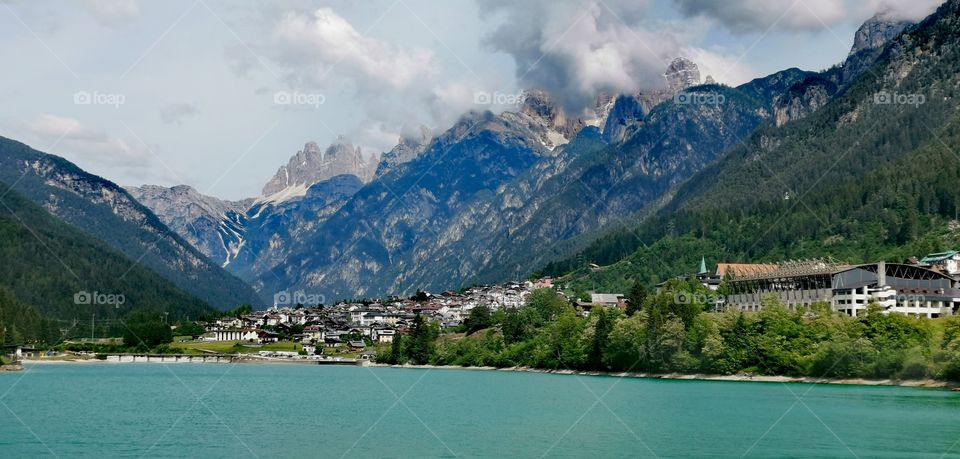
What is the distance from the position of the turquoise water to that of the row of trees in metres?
6.09

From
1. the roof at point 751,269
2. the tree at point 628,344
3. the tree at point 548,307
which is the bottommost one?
the tree at point 628,344

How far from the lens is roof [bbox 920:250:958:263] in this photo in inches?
6339

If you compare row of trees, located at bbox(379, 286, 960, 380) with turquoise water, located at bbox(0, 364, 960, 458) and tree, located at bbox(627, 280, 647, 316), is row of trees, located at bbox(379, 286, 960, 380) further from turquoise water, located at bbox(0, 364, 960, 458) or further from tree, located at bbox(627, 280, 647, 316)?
turquoise water, located at bbox(0, 364, 960, 458)

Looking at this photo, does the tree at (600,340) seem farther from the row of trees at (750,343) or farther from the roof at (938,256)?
the roof at (938,256)

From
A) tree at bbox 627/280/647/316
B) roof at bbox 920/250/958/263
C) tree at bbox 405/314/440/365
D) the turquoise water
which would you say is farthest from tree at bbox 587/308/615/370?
roof at bbox 920/250/958/263

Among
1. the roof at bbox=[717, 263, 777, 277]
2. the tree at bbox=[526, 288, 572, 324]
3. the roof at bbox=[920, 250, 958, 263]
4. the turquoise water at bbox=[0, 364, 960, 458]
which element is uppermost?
the roof at bbox=[920, 250, 958, 263]

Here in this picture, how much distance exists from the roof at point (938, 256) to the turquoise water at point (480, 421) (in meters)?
65.9

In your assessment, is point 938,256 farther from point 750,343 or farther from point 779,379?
point 779,379

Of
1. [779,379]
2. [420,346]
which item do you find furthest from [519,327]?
[779,379]

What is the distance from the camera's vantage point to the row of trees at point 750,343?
109062 millimetres

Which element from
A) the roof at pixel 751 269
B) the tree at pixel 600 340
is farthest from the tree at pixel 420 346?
the roof at pixel 751 269

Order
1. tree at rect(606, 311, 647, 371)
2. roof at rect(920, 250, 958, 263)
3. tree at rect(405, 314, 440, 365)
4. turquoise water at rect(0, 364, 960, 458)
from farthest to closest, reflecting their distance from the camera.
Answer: tree at rect(405, 314, 440, 365)
roof at rect(920, 250, 958, 263)
tree at rect(606, 311, 647, 371)
turquoise water at rect(0, 364, 960, 458)

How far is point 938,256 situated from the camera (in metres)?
164

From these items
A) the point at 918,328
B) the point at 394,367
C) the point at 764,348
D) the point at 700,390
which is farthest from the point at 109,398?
the point at 394,367
